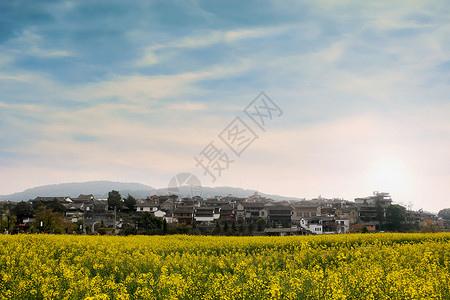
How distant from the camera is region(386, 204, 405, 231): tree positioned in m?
74.7

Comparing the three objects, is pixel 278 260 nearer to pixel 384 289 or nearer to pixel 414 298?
pixel 384 289

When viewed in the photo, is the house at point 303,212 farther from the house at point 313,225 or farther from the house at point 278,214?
the house at point 313,225

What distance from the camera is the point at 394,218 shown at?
74.9 metres

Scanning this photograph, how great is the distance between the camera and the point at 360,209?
3332 inches

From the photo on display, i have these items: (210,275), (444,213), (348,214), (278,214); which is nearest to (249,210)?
(278,214)

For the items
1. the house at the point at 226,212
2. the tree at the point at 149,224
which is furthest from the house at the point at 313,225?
the tree at the point at 149,224

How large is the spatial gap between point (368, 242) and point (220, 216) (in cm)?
5745

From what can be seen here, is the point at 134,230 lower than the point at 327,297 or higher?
lower

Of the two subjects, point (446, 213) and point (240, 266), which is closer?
point (240, 266)

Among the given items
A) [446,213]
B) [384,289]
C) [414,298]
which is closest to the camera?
[414,298]

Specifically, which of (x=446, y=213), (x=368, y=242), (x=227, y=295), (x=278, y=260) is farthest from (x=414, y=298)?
(x=446, y=213)

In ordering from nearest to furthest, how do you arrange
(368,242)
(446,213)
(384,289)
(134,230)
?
(384,289) → (368,242) → (134,230) → (446,213)

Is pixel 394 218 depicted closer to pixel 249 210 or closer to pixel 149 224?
pixel 249 210

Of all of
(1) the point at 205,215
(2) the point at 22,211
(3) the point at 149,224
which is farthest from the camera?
(1) the point at 205,215
